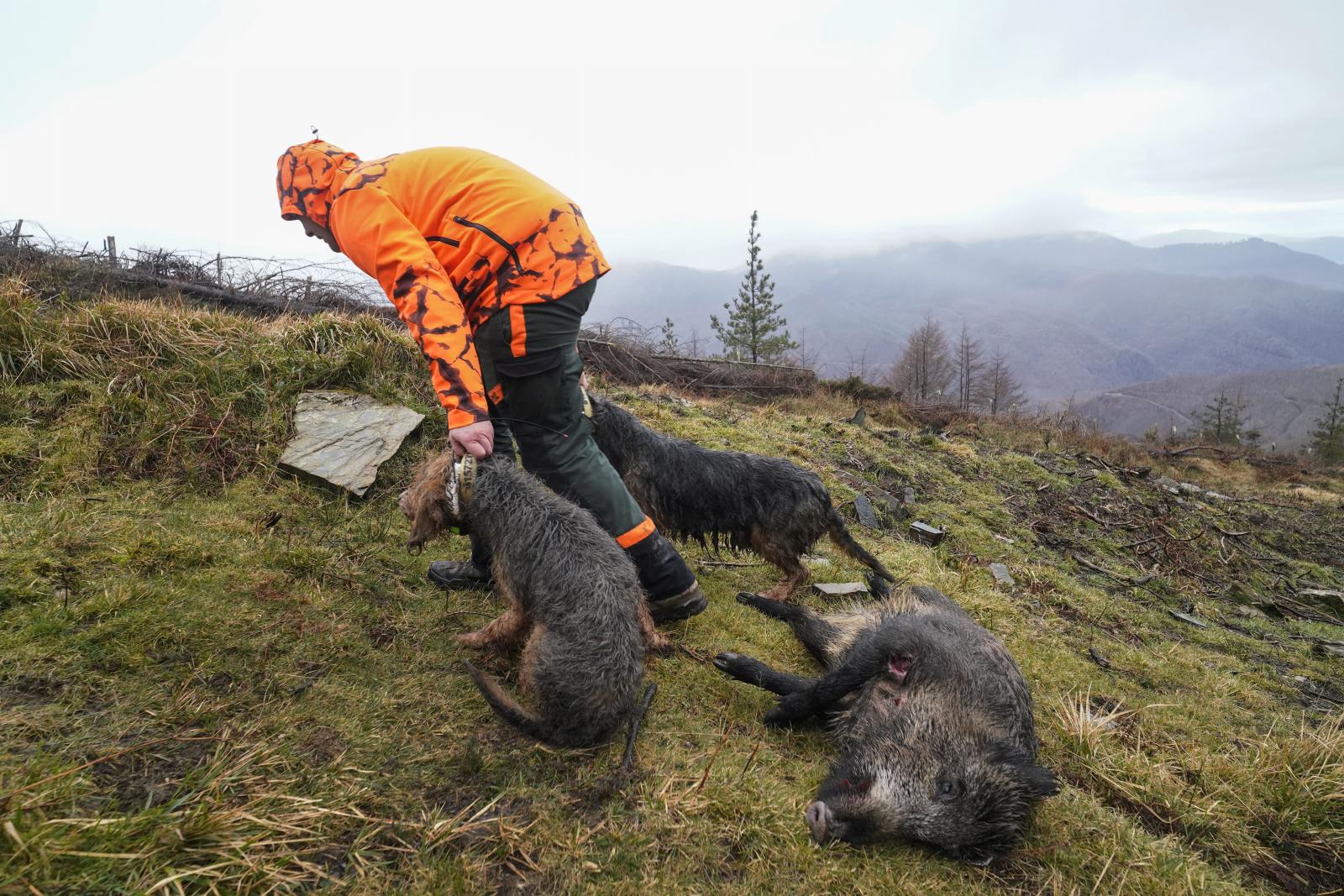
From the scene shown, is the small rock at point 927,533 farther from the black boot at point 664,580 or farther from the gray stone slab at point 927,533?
the black boot at point 664,580

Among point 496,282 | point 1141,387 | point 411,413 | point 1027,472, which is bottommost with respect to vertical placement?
point 1141,387

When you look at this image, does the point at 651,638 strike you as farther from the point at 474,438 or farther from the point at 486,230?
the point at 486,230

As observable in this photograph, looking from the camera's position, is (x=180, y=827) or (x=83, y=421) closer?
(x=180, y=827)

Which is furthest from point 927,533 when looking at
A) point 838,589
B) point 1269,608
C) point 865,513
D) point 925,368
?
point 925,368

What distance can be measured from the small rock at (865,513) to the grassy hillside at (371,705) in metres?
0.59

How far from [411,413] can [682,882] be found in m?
4.43

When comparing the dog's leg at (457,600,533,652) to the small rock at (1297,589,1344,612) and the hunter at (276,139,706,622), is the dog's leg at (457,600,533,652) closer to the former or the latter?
the hunter at (276,139,706,622)

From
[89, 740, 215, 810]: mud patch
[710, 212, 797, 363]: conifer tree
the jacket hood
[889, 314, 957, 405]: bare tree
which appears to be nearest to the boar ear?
[89, 740, 215, 810]: mud patch

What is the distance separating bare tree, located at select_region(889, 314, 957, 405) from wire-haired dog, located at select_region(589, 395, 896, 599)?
37379 mm

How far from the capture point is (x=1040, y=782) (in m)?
2.61

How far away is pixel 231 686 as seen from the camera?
2.57m

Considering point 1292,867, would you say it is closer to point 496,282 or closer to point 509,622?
point 509,622

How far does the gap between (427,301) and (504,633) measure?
1732 millimetres

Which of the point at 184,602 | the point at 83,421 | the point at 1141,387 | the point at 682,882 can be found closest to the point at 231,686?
the point at 184,602
